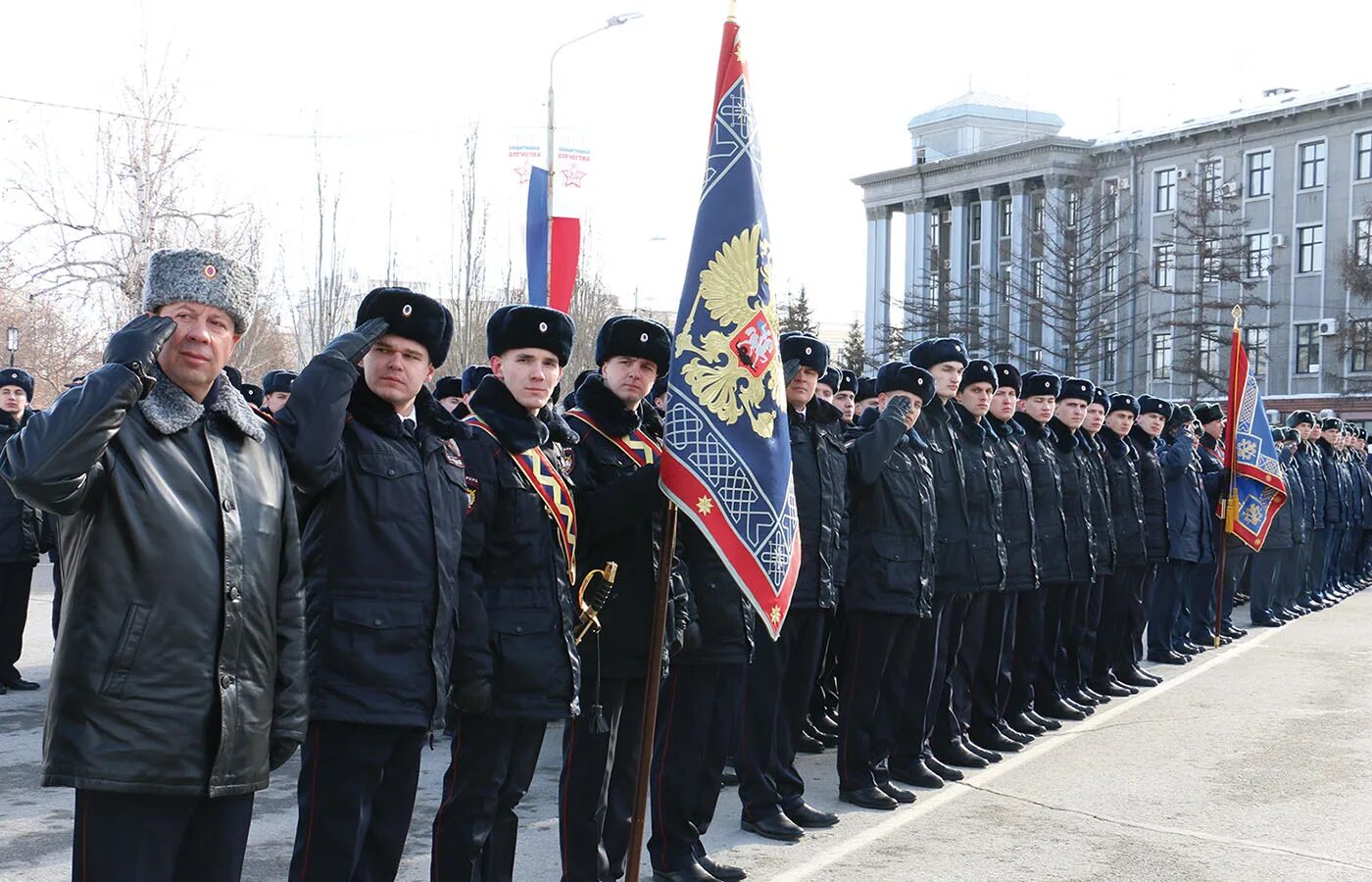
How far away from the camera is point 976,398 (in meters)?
8.17

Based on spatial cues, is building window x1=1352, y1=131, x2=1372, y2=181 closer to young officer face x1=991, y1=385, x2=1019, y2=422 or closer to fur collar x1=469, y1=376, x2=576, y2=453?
young officer face x1=991, y1=385, x2=1019, y2=422

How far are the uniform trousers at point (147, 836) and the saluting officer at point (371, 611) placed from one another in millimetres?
607

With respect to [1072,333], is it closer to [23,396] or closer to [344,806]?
[23,396]

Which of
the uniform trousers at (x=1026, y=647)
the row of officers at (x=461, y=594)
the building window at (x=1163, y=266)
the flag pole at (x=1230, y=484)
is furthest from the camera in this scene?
the building window at (x=1163, y=266)

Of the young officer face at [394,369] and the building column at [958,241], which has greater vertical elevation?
the building column at [958,241]

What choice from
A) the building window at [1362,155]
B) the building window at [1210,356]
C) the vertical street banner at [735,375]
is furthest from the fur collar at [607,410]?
the building window at [1362,155]

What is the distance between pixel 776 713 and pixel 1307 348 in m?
55.2

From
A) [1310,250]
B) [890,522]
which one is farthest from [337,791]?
[1310,250]

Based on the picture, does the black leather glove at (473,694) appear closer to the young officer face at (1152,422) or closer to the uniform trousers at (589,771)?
the uniform trousers at (589,771)

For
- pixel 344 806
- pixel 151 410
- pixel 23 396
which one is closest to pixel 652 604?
pixel 344 806

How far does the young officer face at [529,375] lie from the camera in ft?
15.2

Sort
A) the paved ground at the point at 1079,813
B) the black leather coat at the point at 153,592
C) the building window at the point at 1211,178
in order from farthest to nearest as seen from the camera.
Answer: the building window at the point at 1211,178
the paved ground at the point at 1079,813
the black leather coat at the point at 153,592

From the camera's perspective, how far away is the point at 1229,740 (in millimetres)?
8977

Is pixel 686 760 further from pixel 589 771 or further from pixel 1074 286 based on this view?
pixel 1074 286
